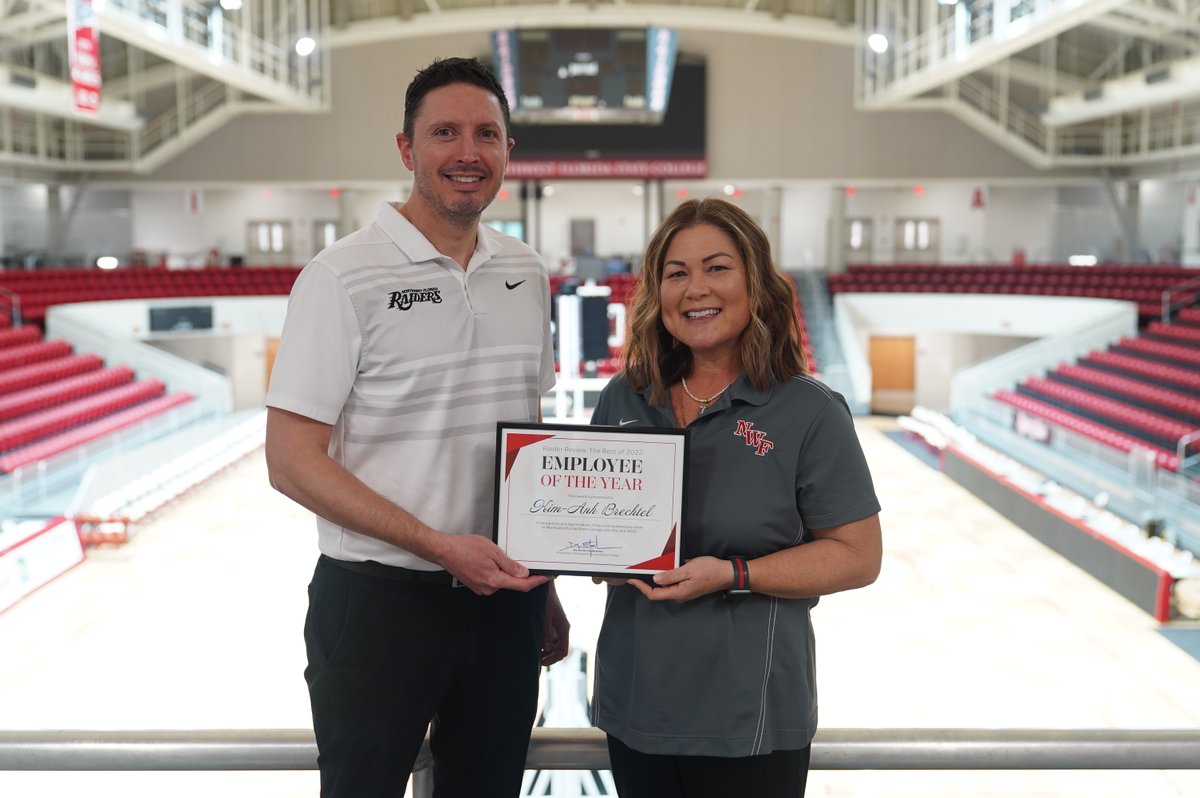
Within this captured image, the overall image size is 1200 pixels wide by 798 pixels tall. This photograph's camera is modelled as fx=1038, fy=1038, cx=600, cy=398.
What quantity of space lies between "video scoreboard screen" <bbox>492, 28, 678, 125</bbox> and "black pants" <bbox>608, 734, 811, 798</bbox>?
15984 mm

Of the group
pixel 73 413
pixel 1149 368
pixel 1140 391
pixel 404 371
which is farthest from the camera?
pixel 1149 368

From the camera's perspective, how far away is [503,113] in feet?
5.98

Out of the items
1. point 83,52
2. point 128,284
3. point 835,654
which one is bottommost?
point 835,654

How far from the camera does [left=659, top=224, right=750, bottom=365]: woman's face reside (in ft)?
5.40

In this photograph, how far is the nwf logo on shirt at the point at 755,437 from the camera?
61.5 inches

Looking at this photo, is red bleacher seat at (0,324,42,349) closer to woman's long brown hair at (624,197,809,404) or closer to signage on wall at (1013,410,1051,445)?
signage on wall at (1013,410,1051,445)

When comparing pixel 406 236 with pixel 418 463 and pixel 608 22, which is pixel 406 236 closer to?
pixel 418 463

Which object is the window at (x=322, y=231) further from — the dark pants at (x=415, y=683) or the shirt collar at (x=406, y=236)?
the dark pants at (x=415, y=683)

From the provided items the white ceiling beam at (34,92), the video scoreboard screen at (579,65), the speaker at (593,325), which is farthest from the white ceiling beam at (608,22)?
the speaker at (593,325)

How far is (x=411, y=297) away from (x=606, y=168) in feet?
70.4

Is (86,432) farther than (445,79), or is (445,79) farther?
(86,432)

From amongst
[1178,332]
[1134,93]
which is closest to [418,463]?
[1178,332]

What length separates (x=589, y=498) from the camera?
161 cm

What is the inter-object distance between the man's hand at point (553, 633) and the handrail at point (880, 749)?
1.84ft
